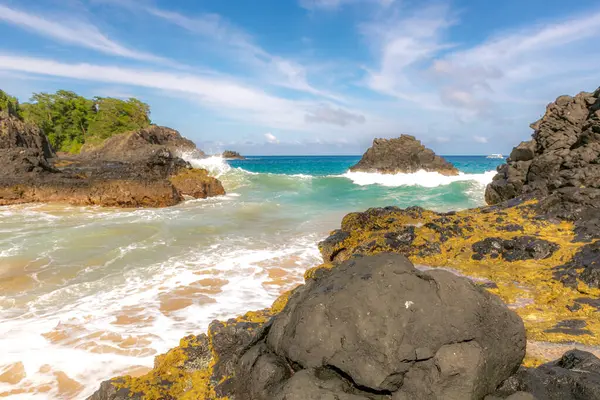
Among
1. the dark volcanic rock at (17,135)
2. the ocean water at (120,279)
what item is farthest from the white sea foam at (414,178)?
the dark volcanic rock at (17,135)

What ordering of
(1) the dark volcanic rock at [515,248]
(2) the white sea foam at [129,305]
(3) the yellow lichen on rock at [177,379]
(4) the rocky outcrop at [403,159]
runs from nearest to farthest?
(3) the yellow lichen on rock at [177,379] → (2) the white sea foam at [129,305] → (1) the dark volcanic rock at [515,248] → (4) the rocky outcrop at [403,159]

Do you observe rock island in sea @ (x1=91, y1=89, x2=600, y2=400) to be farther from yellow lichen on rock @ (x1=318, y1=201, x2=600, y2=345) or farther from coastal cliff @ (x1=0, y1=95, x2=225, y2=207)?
coastal cliff @ (x1=0, y1=95, x2=225, y2=207)

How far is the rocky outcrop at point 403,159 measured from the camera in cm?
4569

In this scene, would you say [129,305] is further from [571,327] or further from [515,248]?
[515,248]

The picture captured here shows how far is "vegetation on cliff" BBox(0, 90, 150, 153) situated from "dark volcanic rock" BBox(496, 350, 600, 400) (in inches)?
2389

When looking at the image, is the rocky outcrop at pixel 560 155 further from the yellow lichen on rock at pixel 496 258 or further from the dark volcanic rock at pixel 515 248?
the dark volcanic rock at pixel 515 248

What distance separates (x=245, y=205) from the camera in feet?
67.1

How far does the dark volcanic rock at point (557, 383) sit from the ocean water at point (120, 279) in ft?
13.8

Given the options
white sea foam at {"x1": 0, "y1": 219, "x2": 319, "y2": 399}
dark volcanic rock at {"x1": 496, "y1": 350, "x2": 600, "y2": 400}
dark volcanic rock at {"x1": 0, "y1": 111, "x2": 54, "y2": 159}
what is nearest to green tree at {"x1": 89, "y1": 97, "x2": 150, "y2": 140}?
dark volcanic rock at {"x1": 0, "y1": 111, "x2": 54, "y2": 159}

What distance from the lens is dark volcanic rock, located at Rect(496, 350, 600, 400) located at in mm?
2476

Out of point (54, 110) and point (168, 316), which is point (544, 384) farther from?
point (54, 110)

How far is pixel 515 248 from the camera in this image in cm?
690

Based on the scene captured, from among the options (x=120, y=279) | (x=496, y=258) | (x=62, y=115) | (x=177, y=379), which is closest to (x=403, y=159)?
(x=496, y=258)

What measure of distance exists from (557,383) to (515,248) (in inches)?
A: 194
